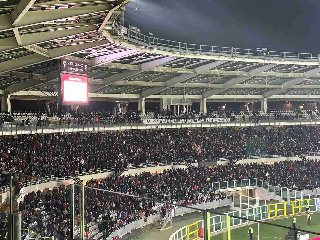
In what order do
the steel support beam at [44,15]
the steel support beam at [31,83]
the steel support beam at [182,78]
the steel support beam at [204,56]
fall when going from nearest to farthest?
the steel support beam at [44,15] → the steel support beam at [204,56] → the steel support beam at [31,83] → the steel support beam at [182,78]

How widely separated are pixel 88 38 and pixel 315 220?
19.1 meters

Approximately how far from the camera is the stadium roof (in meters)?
13.8

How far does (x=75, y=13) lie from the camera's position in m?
13.6

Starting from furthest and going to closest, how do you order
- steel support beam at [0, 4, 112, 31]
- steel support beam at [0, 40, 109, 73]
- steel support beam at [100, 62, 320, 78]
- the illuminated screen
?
steel support beam at [100, 62, 320, 78] → the illuminated screen → steel support beam at [0, 40, 109, 73] → steel support beam at [0, 4, 112, 31]

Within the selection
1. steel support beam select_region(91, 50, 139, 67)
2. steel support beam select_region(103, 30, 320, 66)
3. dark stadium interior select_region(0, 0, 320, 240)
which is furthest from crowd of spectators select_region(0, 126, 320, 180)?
steel support beam select_region(103, 30, 320, 66)

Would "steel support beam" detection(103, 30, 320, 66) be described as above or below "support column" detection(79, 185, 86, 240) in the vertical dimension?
above

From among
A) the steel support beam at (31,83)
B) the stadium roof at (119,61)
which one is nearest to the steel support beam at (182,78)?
the stadium roof at (119,61)

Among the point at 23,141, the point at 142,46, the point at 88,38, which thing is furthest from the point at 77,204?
the point at 23,141

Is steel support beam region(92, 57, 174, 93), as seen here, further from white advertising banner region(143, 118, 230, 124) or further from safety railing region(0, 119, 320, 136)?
white advertising banner region(143, 118, 230, 124)

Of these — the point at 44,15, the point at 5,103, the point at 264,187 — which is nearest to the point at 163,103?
the point at 264,187

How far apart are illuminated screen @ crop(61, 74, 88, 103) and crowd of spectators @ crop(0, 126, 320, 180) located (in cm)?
502

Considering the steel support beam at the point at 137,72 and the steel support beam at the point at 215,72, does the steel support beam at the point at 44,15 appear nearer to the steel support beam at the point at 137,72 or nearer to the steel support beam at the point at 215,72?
the steel support beam at the point at 215,72

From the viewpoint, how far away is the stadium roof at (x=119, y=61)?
45.4 ft

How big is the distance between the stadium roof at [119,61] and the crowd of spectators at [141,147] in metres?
4.65
